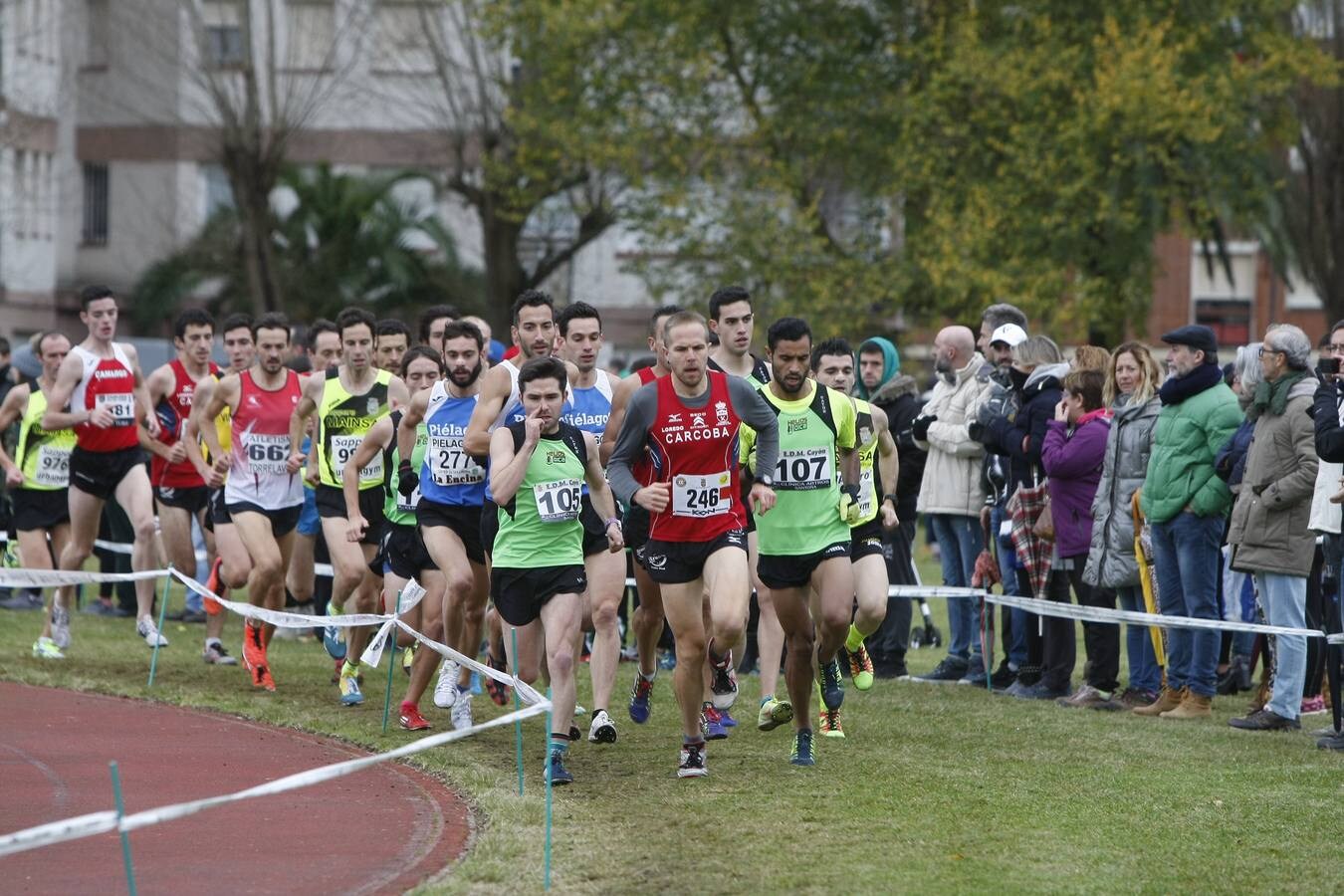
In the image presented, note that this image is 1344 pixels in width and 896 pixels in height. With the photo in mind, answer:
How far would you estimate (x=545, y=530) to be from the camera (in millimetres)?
9727

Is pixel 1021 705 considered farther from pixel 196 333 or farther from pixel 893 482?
pixel 196 333

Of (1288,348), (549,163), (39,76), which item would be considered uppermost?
(39,76)

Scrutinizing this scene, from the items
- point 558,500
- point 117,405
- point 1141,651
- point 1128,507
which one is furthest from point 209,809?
point 1141,651

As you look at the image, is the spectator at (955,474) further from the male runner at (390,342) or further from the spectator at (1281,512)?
the male runner at (390,342)

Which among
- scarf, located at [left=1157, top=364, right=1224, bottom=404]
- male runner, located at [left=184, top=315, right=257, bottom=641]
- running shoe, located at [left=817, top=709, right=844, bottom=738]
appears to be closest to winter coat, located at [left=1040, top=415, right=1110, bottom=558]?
scarf, located at [left=1157, top=364, right=1224, bottom=404]

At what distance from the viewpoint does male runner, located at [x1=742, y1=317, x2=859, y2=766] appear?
1001 centimetres

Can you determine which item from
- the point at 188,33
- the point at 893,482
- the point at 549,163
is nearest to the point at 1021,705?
the point at 893,482

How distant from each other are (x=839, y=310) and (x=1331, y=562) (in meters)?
21.1

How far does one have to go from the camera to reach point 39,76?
1668 inches

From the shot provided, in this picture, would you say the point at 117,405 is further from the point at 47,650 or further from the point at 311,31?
the point at 311,31

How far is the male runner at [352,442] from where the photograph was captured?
1289 centimetres

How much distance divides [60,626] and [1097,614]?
7517 millimetres

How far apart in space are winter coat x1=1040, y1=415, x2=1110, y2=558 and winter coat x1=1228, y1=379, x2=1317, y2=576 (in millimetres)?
1382

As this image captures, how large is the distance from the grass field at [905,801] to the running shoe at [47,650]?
1.03m
